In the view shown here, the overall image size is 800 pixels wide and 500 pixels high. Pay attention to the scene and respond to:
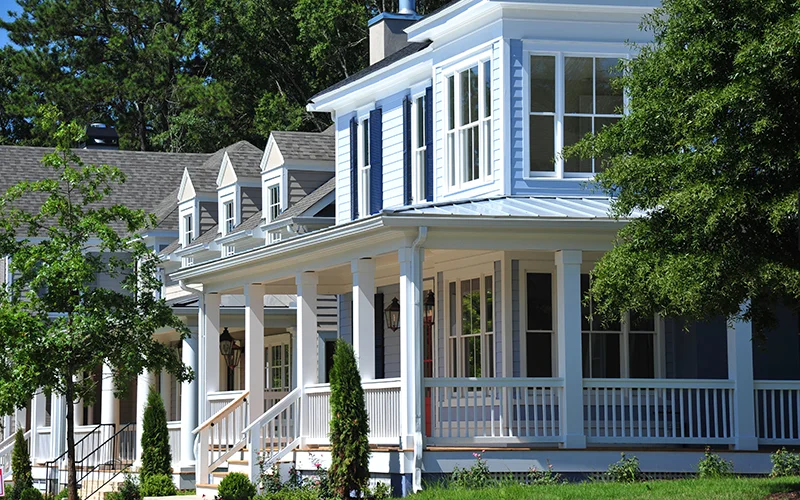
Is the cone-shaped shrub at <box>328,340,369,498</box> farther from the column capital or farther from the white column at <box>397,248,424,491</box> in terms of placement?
the column capital

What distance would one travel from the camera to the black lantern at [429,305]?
2400 centimetres

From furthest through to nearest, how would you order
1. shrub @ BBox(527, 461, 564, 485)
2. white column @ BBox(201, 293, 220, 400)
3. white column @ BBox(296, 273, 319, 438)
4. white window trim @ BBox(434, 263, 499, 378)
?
white column @ BBox(201, 293, 220, 400)
white window trim @ BBox(434, 263, 499, 378)
white column @ BBox(296, 273, 319, 438)
shrub @ BBox(527, 461, 564, 485)

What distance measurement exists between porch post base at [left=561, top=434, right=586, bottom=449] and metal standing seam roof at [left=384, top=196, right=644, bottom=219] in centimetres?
310

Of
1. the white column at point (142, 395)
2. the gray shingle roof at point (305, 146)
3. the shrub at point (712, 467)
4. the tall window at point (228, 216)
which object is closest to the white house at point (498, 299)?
the shrub at point (712, 467)

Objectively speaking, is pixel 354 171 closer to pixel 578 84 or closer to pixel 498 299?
pixel 498 299

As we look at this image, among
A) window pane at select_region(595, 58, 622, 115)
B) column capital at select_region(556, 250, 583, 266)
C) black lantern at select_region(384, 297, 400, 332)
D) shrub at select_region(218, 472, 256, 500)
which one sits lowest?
shrub at select_region(218, 472, 256, 500)

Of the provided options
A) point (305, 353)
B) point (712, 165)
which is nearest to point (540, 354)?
point (305, 353)

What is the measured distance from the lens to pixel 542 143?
20.9m

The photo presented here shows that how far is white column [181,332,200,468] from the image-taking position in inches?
1025

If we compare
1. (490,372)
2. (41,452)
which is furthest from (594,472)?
(41,452)

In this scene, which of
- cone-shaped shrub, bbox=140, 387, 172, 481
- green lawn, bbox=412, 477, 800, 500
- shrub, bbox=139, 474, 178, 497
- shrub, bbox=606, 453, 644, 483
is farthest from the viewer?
cone-shaped shrub, bbox=140, 387, 172, 481

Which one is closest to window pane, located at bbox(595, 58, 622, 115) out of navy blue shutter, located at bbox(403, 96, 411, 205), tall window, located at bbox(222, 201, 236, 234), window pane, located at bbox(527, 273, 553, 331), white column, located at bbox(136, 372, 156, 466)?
window pane, located at bbox(527, 273, 553, 331)

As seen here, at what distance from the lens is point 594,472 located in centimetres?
1819

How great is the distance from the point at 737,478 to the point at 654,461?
1366 mm
